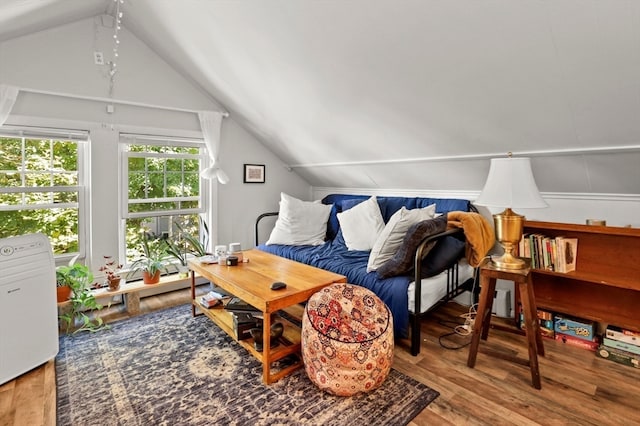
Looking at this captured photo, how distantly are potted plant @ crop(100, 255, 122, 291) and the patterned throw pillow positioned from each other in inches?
90.2

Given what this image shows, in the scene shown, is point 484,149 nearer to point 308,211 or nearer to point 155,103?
point 308,211

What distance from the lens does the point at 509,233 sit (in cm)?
204

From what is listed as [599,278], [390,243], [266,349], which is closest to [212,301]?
[266,349]

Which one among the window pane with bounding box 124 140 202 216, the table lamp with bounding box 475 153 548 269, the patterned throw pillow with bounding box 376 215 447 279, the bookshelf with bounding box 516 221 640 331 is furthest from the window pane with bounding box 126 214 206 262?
the bookshelf with bounding box 516 221 640 331

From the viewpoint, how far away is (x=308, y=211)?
12.7 ft

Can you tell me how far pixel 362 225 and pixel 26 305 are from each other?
8.64ft

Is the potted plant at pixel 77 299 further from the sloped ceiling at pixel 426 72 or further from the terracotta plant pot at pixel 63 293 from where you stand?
the sloped ceiling at pixel 426 72

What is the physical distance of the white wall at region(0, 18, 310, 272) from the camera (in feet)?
8.93

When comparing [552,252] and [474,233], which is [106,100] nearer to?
[474,233]

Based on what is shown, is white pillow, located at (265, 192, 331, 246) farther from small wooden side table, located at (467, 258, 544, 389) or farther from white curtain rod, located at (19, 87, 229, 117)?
small wooden side table, located at (467, 258, 544, 389)

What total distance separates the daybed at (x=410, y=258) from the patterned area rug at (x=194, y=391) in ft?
1.65

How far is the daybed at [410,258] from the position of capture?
2283mm

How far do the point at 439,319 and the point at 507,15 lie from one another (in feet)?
7.35

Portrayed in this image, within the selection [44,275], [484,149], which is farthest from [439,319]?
[44,275]
